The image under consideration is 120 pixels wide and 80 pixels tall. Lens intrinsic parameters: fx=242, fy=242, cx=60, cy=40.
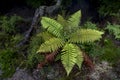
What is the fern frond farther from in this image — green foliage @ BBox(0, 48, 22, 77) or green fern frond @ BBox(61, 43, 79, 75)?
green foliage @ BBox(0, 48, 22, 77)

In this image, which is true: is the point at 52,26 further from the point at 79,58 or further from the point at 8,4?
the point at 8,4

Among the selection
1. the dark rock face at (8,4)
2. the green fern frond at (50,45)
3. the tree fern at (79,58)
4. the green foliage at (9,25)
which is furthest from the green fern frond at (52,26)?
the dark rock face at (8,4)

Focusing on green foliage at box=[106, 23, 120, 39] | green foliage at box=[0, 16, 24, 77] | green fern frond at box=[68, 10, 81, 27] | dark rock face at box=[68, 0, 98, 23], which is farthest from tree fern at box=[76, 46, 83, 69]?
dark rock face at box=[68, 0, 98, 23]

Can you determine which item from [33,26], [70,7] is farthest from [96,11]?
[33,26]

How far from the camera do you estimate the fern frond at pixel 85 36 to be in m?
7.62

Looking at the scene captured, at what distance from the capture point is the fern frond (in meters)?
7.62

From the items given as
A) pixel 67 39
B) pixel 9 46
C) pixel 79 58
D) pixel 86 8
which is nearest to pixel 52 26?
pixel 67 39

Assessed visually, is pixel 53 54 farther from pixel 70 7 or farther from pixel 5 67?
pixel 70 7

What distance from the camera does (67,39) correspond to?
8.01 m

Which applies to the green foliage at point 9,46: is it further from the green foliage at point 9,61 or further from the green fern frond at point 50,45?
the green fern frond at point 50,45

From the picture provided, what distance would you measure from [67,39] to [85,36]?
0.65 meters

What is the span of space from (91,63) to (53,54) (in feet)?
4.08

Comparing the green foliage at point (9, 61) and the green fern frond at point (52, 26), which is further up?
the green fern frond at point (52, 26)

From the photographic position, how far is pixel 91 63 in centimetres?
771
